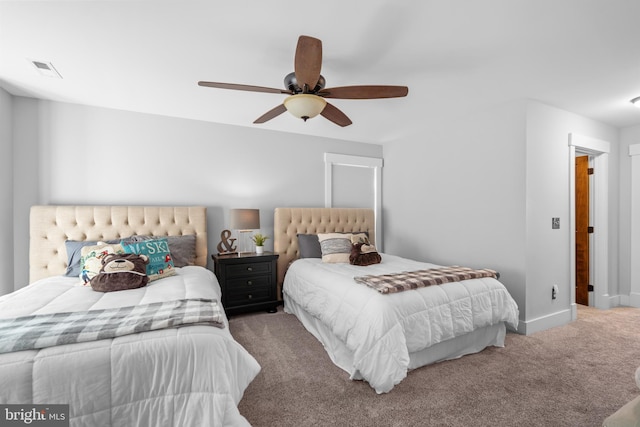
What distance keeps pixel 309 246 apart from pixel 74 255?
94.3 inches

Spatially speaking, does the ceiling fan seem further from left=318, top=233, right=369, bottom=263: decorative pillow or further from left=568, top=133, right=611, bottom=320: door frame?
left=568, top=133, right=611, bottom=320: door frame

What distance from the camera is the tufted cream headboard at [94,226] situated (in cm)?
280

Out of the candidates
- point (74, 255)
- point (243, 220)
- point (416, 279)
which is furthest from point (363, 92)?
point (74, 255)

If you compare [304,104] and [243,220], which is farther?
[243,220]

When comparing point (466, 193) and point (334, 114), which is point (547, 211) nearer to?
point (466, 193)

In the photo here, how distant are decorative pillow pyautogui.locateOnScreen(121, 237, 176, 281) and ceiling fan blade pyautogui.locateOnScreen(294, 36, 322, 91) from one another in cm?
196

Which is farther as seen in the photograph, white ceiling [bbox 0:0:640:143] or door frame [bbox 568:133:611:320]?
door frame [bbox 568:133:611:320]

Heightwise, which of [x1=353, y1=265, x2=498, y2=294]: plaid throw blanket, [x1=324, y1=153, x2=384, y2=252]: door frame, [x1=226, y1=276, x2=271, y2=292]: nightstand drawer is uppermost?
[x1=324, y1=153, x2=384, y2=252]: door frame

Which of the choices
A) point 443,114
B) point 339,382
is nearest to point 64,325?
point 339,382

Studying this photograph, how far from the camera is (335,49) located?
203 centimetres

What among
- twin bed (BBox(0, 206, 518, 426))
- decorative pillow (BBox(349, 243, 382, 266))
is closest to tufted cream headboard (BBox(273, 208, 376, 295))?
twin bed (BBox(0, 206, 518, 426))

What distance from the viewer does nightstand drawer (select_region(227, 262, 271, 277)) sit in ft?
11.0

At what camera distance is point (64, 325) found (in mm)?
1355

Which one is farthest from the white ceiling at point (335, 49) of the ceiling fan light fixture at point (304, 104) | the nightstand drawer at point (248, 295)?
the nightstand drawer at point (248, 295)
